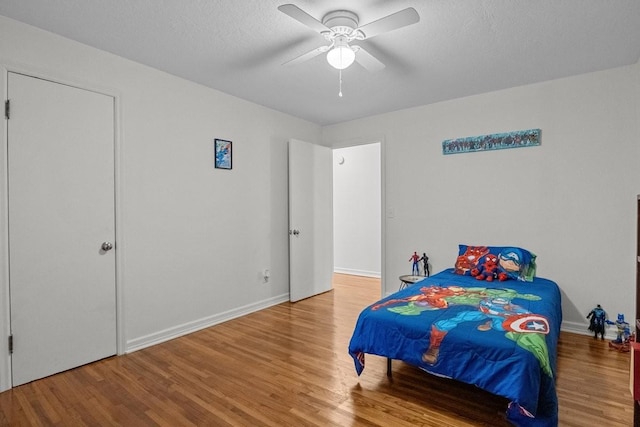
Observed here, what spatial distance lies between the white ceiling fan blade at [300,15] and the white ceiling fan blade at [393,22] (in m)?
0.27

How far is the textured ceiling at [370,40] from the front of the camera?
2.10m

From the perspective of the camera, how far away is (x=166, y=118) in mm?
3135

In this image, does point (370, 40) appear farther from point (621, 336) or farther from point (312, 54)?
point (621, 336)

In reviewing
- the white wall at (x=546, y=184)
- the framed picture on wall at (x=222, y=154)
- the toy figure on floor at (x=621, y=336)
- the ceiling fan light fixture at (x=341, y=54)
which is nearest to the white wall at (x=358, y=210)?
the white wall at (x=546, y=184)

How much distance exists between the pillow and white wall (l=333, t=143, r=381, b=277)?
7.95ft

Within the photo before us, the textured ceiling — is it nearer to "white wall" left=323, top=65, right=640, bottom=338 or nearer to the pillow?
"white wall" left=323, top=65, right=640, bottom=338

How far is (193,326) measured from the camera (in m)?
3.34

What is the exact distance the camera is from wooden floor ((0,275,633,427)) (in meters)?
1.91

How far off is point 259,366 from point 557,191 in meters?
3.31

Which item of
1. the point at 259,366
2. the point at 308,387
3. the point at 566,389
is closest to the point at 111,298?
the point at 259,366

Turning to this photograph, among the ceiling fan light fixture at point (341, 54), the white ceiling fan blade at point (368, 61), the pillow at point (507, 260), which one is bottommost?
the pillow at point (507, 260)

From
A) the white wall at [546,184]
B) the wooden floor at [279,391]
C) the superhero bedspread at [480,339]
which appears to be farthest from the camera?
the white wall at [546,184]

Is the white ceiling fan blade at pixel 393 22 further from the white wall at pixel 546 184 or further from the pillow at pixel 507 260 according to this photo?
the pillow at pixel 507 260

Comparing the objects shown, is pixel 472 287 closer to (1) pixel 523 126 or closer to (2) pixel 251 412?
(1) pixel 523 126
